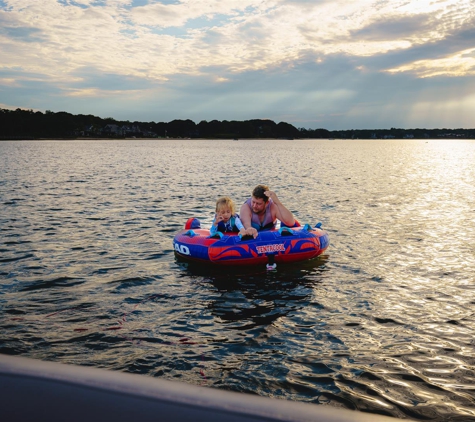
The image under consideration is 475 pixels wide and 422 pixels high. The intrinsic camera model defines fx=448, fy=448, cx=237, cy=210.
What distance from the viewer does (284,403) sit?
1.31 m

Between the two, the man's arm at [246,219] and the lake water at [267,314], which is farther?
Answer: the man's arm at [246,219]

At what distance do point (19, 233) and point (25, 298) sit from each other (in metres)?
A: 5.62

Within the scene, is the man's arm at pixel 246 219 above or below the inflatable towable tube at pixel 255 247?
above

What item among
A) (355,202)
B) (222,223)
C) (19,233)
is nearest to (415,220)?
(355,202)

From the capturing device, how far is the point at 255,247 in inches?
336

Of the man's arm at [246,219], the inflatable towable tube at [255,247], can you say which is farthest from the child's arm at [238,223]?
the inflatable towable tube at [255,247]

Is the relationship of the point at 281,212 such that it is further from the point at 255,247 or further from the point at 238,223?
the point at 255,247

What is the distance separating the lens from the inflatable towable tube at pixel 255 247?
8562 millimetres

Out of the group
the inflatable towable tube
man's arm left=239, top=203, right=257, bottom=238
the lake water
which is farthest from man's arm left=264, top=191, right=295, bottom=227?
the lake water

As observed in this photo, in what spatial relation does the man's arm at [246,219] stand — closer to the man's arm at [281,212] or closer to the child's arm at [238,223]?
the child's arm at [238,223]

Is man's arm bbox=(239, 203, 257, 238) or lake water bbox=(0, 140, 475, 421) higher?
man's arm bbox=(239, 203, 257, 238)

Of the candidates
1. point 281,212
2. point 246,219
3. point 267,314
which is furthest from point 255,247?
point 267,314

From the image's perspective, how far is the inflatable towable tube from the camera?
856 centimetres

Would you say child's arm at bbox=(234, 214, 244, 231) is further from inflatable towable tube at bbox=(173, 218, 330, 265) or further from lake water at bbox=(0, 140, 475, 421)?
lake water at bbox=(0, 140, 475, 421)
